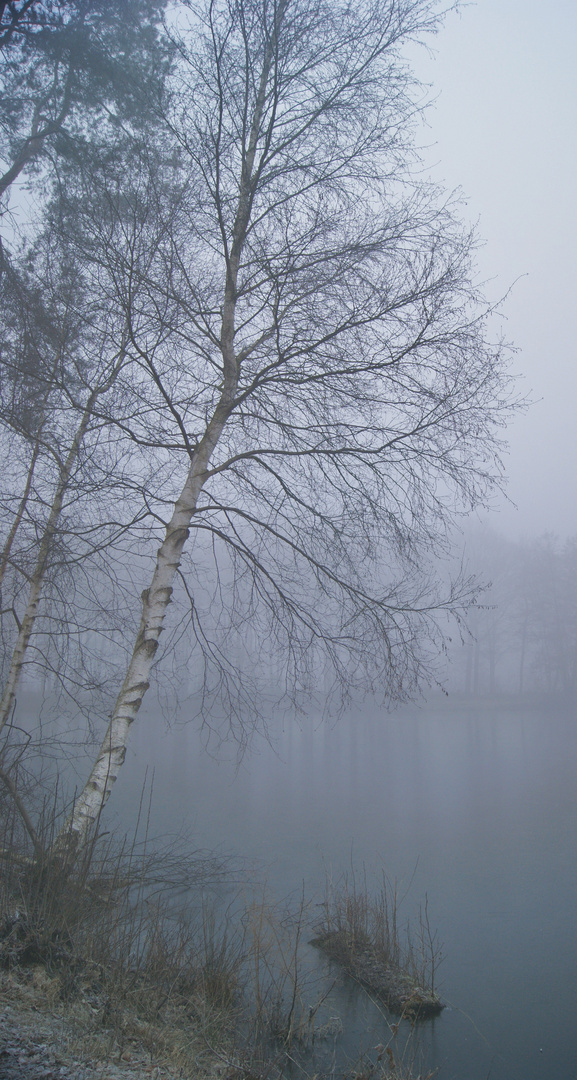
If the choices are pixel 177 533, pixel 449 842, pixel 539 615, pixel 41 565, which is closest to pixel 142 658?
pixel 177 533

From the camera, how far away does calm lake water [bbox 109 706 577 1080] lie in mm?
5523

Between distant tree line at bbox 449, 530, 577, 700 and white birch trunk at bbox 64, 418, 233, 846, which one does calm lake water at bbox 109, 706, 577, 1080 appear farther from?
distant tree line at bbox 449, 530, 577, 700

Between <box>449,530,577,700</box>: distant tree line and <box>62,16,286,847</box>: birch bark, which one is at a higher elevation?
<box>449,530,577,700</box>: distant tree line

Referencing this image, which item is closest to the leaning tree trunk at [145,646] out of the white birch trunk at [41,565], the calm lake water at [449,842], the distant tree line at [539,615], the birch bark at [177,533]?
the birch bark at [177,533]

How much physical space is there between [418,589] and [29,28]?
496cm

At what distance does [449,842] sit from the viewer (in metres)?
11.4

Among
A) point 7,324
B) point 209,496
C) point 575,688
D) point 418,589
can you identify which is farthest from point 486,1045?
point 575,688

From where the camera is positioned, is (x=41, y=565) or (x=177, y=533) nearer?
(x=177, y=533)

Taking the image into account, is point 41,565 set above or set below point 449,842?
above

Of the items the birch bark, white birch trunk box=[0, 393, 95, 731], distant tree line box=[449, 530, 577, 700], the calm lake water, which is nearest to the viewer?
the birch bark

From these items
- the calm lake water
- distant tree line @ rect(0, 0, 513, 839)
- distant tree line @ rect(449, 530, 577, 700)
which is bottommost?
the calm lake water

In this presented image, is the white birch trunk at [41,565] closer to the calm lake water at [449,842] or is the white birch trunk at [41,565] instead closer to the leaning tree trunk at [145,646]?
the leaning tree trunk at [145,646]

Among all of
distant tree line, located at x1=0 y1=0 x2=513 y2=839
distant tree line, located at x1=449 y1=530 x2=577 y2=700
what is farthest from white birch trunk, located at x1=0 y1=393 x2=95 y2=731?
distant tree line, located at x1=449 y1=530 x2=577 y2=700

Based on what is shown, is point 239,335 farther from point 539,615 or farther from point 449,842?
point 539,615
